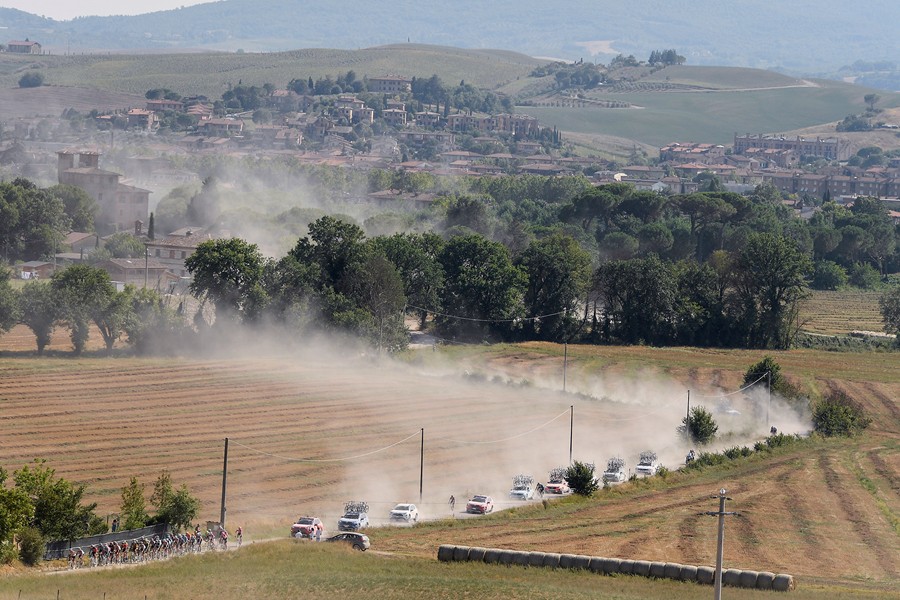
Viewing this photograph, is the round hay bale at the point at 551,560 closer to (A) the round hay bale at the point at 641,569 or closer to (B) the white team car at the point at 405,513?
(A) the round hay bale at the point at 641,569

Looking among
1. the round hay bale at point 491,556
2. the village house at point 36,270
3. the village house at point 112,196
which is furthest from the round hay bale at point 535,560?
the village house at point 112,196

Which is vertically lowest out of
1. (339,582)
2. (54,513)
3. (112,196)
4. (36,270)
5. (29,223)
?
(36,270)

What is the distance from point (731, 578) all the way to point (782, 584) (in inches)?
56.4

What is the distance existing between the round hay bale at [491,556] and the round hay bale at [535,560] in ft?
2.96

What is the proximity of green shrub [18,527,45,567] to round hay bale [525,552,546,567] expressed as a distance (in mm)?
13760

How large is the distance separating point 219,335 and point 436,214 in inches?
3109

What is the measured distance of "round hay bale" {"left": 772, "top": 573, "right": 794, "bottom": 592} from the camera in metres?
43.6

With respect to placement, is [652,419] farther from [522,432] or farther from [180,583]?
[180,583]

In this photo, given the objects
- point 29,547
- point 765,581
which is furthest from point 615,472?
point 29,547

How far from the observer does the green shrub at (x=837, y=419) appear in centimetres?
8244

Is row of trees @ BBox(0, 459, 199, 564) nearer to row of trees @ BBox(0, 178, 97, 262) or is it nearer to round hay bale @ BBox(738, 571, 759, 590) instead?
round hay bale @ BBox(738, 571, 759, 590)

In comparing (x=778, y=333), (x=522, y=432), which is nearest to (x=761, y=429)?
(x=522, y=432)

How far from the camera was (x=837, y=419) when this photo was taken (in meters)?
82.6

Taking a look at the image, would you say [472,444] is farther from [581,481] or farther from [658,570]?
[658,570]
